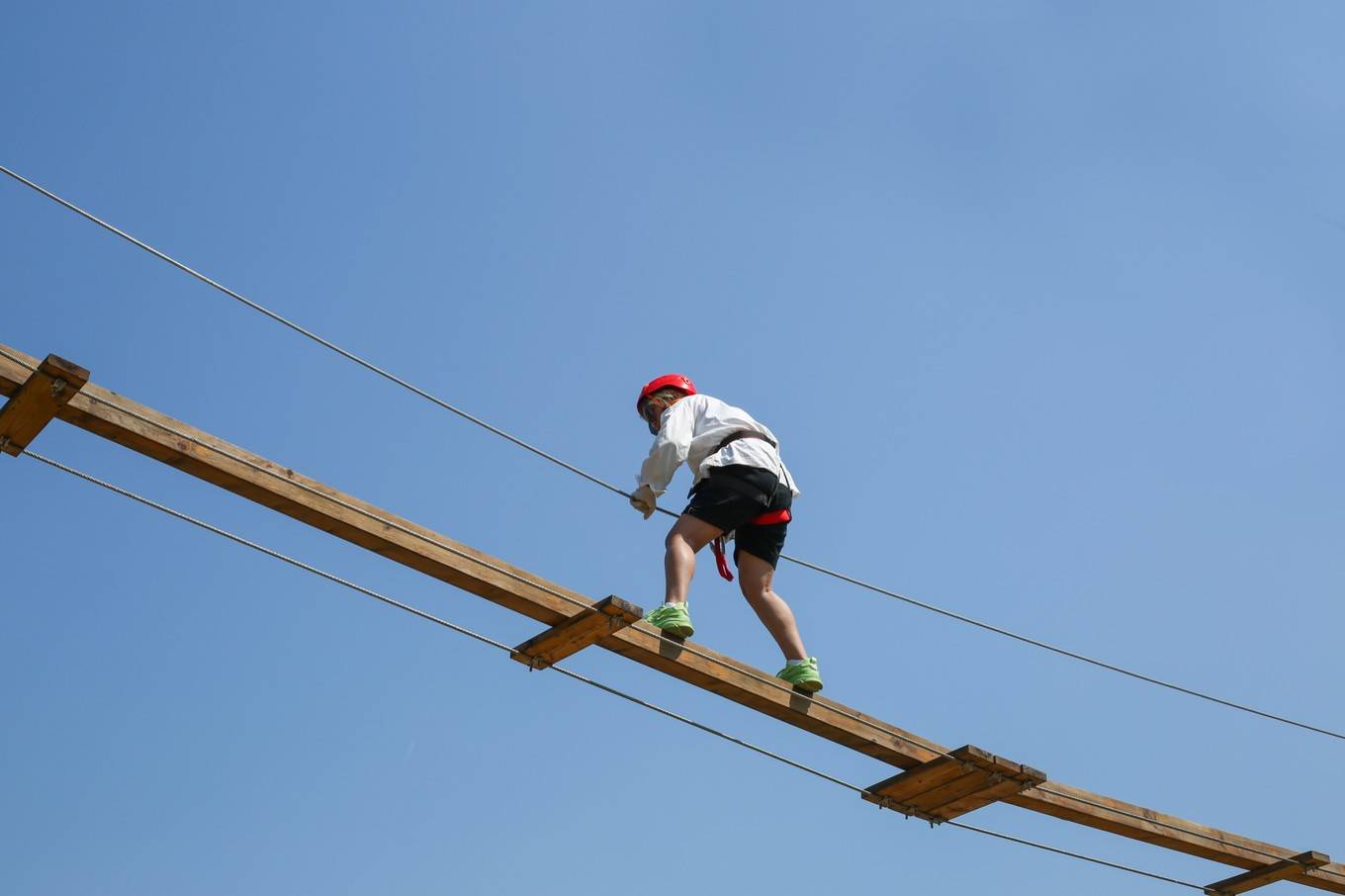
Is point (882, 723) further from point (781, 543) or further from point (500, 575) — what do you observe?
point (500, 575)

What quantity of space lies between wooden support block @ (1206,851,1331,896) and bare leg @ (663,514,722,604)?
3728 mm

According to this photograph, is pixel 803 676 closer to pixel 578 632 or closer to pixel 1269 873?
pixel 578 632

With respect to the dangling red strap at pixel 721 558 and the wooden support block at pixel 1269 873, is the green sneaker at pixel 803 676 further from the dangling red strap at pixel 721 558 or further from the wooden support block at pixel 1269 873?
the wooden support block at pixel 1269 873

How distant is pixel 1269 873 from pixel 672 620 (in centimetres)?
396

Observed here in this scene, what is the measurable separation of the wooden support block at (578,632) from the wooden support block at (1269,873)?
4144 mm

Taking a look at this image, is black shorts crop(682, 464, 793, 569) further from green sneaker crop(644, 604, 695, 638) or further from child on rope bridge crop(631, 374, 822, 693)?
green sneaker crop(644, 604, 695, 638)

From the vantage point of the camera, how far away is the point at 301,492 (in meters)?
5.45

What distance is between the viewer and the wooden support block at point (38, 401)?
4969 millimetres

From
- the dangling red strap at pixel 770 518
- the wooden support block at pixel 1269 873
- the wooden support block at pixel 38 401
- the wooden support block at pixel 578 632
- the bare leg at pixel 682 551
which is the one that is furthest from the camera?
the wooden support block at pixel 1269 873

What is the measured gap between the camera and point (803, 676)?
21.7ft

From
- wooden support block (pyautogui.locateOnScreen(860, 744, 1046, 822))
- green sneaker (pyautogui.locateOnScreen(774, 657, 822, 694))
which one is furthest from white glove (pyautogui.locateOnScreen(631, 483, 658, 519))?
wooden support block (pyautogui.locateOnScreen(860, 744, 1046, 822))

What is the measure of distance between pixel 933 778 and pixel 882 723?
1.31ft

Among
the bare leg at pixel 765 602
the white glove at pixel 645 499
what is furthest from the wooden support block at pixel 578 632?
the bare leg at pixel 765 602

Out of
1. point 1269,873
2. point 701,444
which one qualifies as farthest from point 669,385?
point 1269,873
